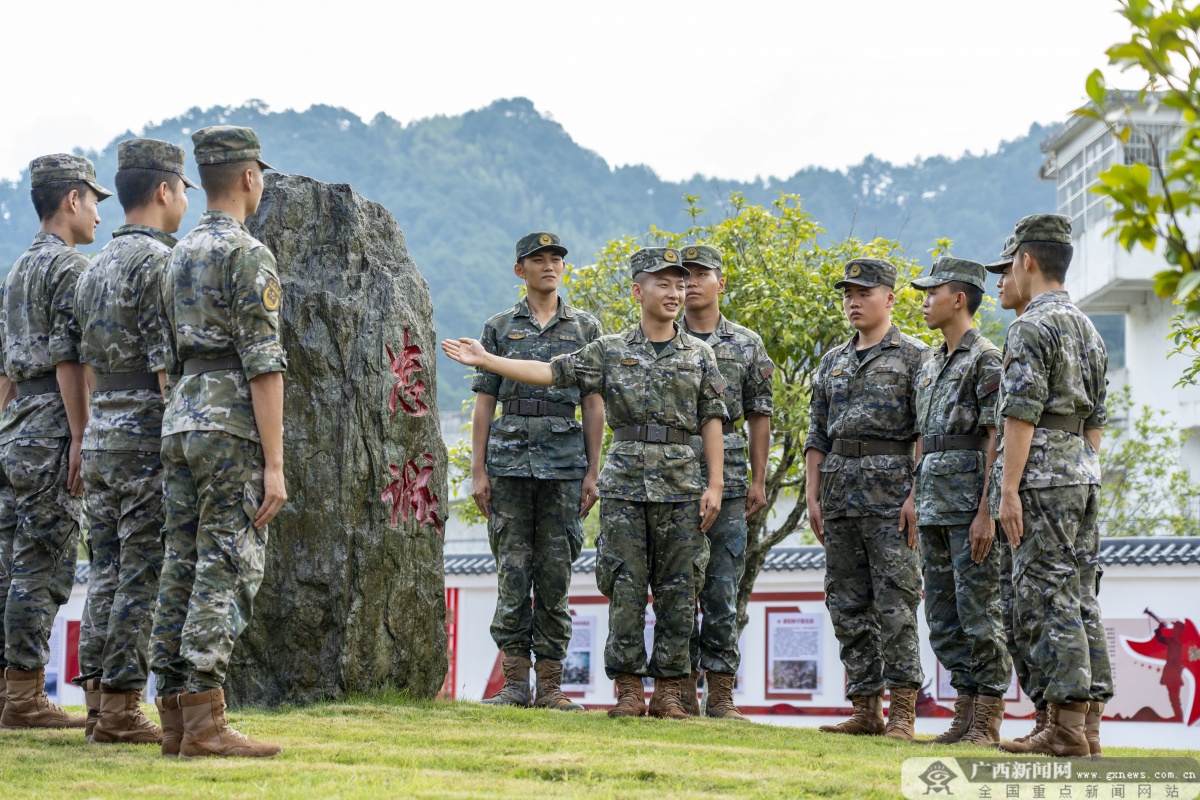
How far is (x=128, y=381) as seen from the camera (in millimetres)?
4895

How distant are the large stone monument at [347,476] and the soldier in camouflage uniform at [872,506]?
1.99m

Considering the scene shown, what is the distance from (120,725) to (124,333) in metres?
1.46

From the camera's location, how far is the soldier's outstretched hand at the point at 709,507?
234 inches

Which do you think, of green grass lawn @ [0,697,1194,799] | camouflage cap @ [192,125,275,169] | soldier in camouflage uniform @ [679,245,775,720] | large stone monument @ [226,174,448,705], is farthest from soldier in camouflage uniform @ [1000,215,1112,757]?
camouflage cap @ [192,125,275,169]

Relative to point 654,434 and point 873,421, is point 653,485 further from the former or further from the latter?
point 873,421

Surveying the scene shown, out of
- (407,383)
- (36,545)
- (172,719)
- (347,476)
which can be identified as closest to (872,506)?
(407,383)

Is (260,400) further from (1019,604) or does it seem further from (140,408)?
(1019,604)

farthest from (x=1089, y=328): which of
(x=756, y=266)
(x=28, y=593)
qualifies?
(x=756, y=266)

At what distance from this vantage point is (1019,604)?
485cm

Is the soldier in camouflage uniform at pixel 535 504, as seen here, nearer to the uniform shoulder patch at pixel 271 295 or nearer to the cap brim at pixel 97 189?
the cap brim at pixel 97 189

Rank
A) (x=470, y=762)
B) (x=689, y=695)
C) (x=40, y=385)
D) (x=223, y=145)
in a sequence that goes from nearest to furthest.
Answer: (x=470, y=762), (x=223, y=145), (x=40, y=385), (x=689, y=695)

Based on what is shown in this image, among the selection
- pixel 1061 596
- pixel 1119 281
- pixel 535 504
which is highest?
pixel 1119 281

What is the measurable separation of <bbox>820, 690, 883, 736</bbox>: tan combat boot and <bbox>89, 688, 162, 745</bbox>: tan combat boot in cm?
304

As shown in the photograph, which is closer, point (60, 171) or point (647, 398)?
point (60, 171)
